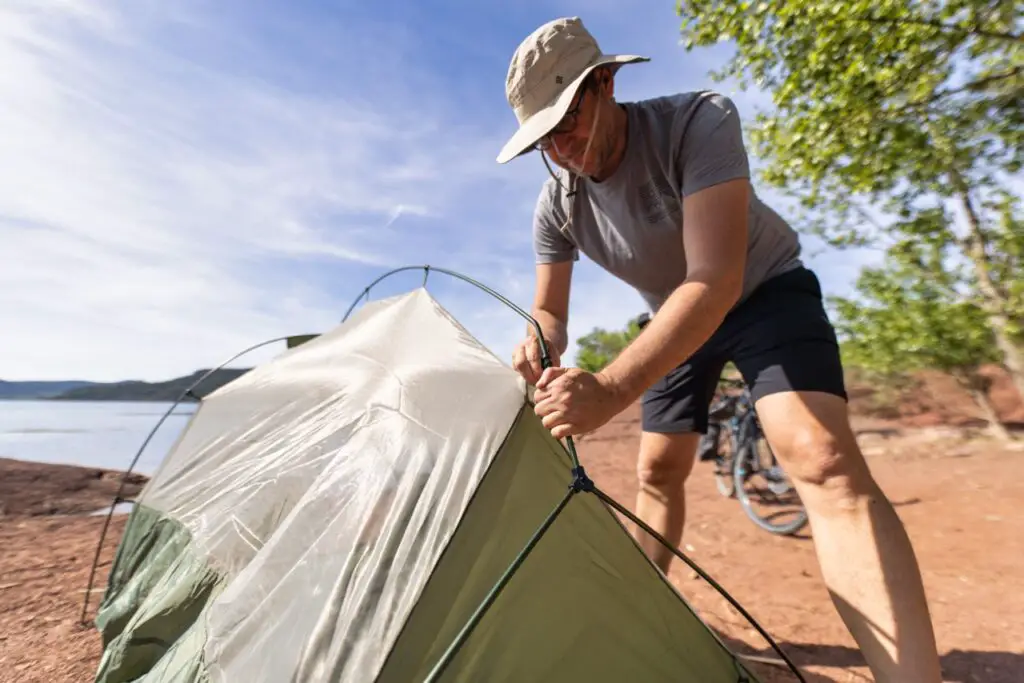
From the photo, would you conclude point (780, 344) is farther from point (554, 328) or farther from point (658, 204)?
point (554, 328)

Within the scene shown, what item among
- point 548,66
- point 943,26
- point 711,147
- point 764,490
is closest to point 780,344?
point 711,147

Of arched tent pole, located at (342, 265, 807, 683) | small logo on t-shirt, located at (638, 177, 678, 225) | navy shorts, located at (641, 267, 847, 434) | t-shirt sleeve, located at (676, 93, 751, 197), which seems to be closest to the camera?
arched tent pole, located at (342, 265, 807, 683)

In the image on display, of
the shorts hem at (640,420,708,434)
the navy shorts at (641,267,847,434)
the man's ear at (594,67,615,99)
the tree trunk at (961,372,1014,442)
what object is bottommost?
the shorts hem at (640,420,708,434)

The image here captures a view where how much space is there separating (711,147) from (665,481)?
141 cm

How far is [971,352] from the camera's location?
7141 millimetres

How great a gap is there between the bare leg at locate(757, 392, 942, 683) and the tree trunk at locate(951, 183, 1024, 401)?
243 inches

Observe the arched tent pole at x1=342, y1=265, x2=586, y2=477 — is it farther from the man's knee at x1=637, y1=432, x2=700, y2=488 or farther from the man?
the man's knee at x1=637, y1=432, x2=700, y2=488

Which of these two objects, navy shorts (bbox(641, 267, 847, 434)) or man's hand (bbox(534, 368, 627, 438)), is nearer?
man's hand (bbox(534, 368, 627, 438))

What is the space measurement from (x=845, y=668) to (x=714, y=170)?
6.76 ft

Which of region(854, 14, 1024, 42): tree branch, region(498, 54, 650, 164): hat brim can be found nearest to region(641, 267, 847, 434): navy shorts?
region(498, 54, 650, 164): hat brim

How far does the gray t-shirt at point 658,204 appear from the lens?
1492mm

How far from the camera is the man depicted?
1271 mm

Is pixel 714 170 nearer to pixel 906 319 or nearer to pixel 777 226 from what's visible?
pixel 777 226

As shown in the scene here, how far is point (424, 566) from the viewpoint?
133cm
